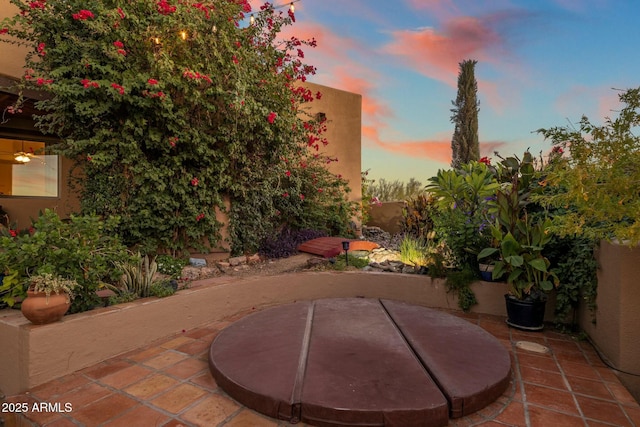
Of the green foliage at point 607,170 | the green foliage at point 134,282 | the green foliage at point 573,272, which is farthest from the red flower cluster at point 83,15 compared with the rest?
the green foliage at point 573,272

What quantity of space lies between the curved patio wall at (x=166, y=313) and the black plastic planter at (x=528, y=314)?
335 mm

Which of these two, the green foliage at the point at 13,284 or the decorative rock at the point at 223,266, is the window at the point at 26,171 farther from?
the green foliage at the point at 13,284

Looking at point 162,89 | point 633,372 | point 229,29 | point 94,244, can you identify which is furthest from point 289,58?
point 633,372

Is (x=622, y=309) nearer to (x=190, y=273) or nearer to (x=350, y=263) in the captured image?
(x=350, y=263)

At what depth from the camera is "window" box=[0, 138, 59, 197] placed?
6066 mm

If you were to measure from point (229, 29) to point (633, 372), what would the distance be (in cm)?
489

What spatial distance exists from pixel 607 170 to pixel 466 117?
36.2ft

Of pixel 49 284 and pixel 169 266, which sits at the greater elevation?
pixel 49 284

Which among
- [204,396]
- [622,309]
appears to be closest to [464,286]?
[622,309]

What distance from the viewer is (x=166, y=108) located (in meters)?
3.55

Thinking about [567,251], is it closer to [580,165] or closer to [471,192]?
[471,192]

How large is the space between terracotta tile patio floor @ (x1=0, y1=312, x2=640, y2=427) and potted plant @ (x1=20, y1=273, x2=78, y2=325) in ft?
1.27

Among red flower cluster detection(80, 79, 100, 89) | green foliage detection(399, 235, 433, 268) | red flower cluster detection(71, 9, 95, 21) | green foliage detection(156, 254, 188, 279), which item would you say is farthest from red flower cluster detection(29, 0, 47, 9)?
green foliage detection(399, 235, 433, 268)

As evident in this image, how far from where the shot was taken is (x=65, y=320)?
1989 mm
